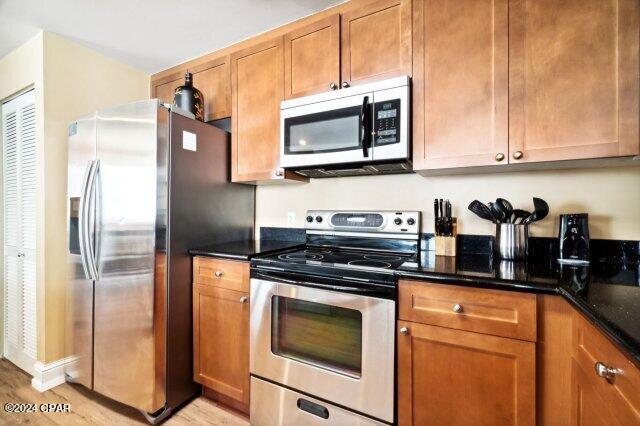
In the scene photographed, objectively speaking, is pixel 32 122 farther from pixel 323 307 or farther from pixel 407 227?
pixel 407 227

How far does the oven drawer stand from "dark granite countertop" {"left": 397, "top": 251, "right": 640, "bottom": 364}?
0.73 metres

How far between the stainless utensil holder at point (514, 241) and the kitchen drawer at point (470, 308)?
47cm

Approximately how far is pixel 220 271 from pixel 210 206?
50 cm

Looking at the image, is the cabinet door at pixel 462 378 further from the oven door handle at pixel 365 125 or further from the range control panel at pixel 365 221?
the oven door handle at pixel 365 125

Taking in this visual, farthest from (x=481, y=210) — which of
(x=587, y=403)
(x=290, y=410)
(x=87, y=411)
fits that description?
(x=87, y=411)

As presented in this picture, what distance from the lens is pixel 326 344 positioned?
1.42 metres

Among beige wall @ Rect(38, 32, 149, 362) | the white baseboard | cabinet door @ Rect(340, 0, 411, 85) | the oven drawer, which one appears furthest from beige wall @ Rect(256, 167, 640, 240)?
the white baseboard

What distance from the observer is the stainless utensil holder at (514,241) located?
1439 mm

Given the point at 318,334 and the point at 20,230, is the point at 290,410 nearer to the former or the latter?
the point at 318,334

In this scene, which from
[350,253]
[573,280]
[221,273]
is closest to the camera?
[573,280]

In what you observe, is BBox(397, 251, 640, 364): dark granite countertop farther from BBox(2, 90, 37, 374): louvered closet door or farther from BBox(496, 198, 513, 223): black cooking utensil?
BBox(2, 90, 37, 374): louvered closet door

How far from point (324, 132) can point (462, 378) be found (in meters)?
1.36

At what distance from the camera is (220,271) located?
1731 mm

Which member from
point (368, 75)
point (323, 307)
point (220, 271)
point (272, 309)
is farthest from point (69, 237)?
point (368, 75)
